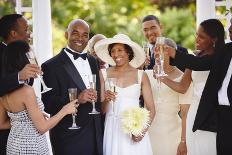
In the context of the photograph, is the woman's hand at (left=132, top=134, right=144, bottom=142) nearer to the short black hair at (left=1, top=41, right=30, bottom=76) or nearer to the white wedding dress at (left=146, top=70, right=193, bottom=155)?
the white wedding dress at (left=146, top=70, right=193, bottom=155)

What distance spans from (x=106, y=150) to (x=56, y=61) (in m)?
1.10

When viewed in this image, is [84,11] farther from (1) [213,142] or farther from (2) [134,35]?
(1) [213,142]

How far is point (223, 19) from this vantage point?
7.44 meters

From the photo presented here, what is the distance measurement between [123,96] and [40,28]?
2.59 metres

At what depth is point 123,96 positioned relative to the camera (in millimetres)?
5457

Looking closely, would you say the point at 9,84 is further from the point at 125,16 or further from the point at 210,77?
the point at 125,16

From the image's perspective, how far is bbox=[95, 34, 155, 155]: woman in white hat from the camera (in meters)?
5.37

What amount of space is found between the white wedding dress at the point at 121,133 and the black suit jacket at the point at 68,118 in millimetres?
94

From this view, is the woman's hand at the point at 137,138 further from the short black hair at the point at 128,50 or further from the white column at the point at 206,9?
the white column at the point at 206,9

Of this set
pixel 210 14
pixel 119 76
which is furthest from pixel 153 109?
pixel 210 14

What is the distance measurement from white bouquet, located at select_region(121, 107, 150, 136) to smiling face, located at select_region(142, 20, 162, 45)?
7.31 feet

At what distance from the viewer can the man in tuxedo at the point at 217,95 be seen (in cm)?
484

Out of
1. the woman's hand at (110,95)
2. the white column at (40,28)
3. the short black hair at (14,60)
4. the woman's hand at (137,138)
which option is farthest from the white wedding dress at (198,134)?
the white column at (40,28)

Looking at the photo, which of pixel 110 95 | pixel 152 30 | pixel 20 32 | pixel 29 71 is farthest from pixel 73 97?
pixel 152 30
